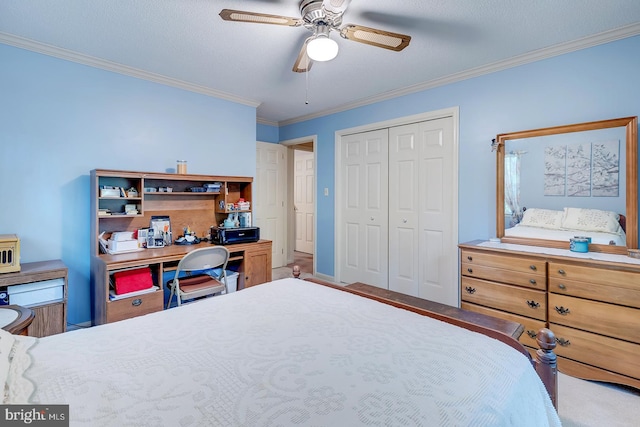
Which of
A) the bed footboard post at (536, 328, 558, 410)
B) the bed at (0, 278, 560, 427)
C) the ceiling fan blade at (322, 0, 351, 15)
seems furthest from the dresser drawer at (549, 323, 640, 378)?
the ceiling fan blade at (322, 0, 351, 15)

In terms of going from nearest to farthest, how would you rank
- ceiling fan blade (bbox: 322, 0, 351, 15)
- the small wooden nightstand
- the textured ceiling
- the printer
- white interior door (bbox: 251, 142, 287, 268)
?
1. the small wooden nightstand
2. ceiling fan blade (bbox: 322, 0, 351, 15)
3. the textured ceiling
4. the printer
5. white interior door (bbox: 251, 142, 287, 268)

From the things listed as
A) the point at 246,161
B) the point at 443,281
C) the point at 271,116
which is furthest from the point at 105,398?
the point at 271,116

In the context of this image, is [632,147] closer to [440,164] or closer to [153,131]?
[440,164]

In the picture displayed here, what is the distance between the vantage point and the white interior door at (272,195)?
15.7 ft

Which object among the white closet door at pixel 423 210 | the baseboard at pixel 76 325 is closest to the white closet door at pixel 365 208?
the white closet door at pixel 423 210

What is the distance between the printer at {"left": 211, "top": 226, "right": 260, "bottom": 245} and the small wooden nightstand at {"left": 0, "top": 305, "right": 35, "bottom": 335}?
5.70 ft

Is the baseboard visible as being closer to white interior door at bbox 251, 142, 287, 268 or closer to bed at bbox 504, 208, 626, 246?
white interior door at bbox 251, 142, 287, 268

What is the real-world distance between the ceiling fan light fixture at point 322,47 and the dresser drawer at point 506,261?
6.24 feet

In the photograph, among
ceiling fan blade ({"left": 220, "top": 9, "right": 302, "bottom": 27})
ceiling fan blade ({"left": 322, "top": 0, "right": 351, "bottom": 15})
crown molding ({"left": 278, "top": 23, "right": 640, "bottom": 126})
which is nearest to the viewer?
ceiling fan blade ({"left": 220, "top": 9, "right": 302, "bottom": 27})

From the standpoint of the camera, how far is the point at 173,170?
131 inches

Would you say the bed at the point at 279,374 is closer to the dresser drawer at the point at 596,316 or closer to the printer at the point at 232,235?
the dresser drawer at the point at 596,316

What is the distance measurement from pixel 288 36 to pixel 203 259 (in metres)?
1.93

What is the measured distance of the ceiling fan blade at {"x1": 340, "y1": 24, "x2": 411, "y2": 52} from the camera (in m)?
1.82

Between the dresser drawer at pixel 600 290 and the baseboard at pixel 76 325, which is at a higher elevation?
the dresser drawer at pixel 600 290
